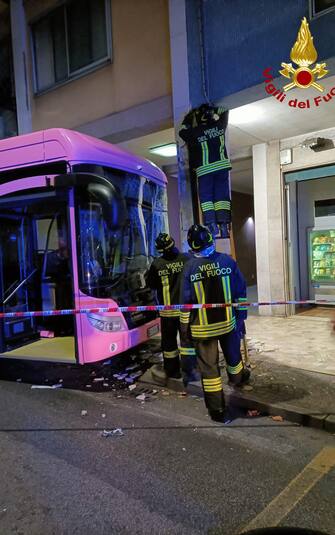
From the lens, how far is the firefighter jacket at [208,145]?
5.64m

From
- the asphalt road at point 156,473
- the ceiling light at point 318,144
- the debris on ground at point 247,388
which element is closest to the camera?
the asphalt road at point 156,473

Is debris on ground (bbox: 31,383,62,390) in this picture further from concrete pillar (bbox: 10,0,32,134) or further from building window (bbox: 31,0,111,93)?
concrete pillar (bbox: 10,0,32,134)

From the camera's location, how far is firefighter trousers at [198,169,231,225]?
18.4 feet

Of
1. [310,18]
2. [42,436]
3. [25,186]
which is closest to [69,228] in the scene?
[25,186]

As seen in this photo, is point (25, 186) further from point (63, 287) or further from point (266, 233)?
point (266, 233)

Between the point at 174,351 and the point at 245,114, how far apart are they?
4374 millimetres

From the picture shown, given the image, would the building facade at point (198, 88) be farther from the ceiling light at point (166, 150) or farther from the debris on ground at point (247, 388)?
the debris on ground at point (247, 388)

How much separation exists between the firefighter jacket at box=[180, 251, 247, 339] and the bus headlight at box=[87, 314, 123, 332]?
4.43 feet

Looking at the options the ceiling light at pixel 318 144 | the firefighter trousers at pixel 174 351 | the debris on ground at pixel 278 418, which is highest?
the ceiling light at pixel 318 144

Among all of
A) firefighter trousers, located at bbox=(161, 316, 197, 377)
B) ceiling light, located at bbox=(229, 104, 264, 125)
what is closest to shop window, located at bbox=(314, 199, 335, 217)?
ceiling light, located at bbox=(229, 104, 264, 125)

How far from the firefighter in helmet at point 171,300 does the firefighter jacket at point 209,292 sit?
3.42 ft

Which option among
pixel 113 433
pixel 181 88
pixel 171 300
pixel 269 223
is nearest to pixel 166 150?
pixel 181 88

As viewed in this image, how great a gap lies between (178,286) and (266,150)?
16.7 ft

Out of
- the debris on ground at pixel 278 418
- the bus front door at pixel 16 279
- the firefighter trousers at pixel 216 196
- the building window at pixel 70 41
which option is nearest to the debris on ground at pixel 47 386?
the bus front door at pixel 16 279
